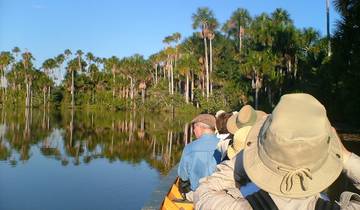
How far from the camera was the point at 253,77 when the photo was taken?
43344 millimetres

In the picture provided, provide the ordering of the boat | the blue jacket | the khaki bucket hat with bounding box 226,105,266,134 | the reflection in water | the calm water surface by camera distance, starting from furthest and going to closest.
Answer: the reflection in water → the calm water surface → the boat → the blue jacket → the khaki bucket hat with bounding box 226,105,266,134

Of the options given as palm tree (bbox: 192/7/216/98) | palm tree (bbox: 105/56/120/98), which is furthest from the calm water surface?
palm tree (bbox: 105/56/120/98)

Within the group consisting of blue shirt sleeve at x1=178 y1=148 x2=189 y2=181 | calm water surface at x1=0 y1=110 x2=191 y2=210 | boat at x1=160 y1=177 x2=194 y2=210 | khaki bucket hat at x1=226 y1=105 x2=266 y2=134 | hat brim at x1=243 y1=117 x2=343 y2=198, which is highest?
khaki bucket hat at x1=226 y1=105 x2=266 y2=134

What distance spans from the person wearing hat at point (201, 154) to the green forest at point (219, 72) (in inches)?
658

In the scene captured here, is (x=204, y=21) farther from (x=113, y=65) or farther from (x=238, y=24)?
(x=113, y=65)

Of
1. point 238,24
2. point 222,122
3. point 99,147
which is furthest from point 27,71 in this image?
point 222,122

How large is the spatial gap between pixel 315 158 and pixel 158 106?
64643 mm

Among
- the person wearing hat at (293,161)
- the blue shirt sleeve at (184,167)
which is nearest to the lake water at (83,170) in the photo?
the blue shirt sleeve at (184,167)

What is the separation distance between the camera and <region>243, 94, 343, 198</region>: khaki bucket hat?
142cm

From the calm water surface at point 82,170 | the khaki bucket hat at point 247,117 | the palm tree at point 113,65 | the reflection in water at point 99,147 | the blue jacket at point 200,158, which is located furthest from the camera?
the palm tree at point 113,65

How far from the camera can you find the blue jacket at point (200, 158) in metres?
4.46

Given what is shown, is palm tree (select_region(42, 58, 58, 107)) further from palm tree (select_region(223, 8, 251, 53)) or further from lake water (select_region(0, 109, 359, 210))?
lake water (select_region(0, 109, 359, 210))

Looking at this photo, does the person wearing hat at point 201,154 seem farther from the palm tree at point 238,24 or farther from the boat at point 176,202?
the palm tree at point 238,24

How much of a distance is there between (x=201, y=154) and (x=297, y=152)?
10.2ft
